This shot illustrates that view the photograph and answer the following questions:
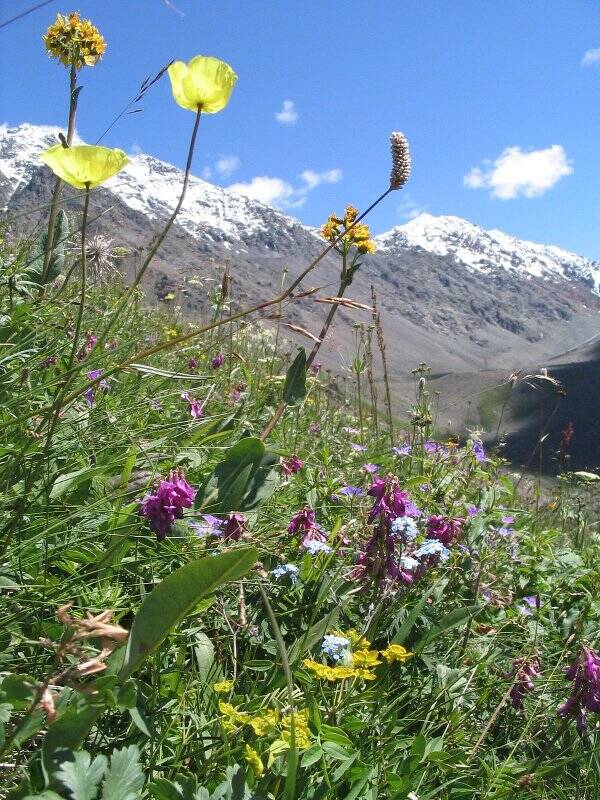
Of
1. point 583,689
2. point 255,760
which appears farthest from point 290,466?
point 255,760

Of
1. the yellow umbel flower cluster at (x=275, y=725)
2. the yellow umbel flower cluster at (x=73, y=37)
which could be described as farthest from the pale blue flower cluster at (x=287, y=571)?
the yellow umbel flower cluster at (x=73, y=37)

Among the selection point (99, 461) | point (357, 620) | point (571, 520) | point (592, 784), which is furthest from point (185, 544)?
point (571, 520)

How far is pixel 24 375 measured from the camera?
6.50 ft

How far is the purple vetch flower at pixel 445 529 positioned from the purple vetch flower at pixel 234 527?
Result: 773mm

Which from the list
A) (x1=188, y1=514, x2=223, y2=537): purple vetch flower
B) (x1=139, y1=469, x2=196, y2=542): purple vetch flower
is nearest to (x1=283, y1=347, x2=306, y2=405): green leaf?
(x1=188, y1=514, x2=223, y2=537): purple vetch flower

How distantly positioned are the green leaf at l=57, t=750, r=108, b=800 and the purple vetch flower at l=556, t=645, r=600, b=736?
118 centimetres

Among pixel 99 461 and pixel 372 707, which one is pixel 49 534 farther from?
pixel 372 707

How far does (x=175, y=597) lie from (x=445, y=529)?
56.1 inches

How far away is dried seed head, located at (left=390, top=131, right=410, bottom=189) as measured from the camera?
1791mm

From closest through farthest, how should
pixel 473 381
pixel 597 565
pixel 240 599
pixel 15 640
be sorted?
1. pixel 15 640
2. pixel 240 599
3. pixel 597 565
4. pixel 473 381

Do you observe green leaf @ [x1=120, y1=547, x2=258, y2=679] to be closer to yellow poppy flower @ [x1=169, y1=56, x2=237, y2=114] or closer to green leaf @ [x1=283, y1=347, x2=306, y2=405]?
yellow poppy flower @ [x1=169, y1=56, x2=237, y2=114]

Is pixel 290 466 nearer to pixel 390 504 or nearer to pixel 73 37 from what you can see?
pixel 390 504

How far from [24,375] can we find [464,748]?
156 cm

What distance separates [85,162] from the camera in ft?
4.06
